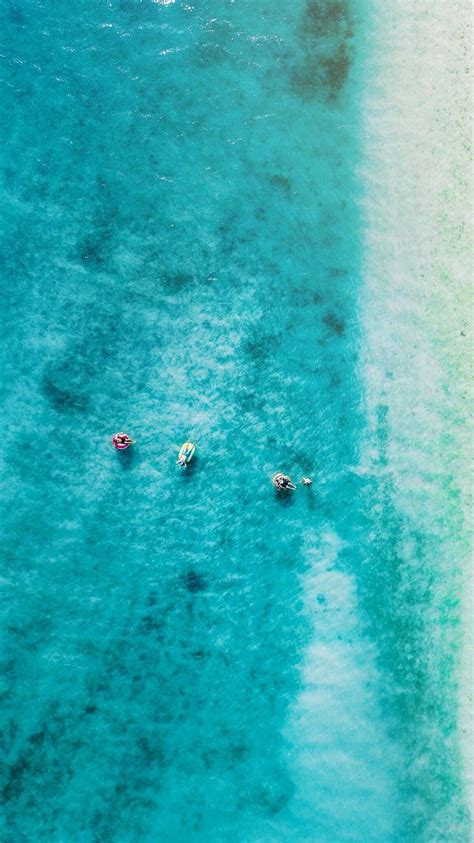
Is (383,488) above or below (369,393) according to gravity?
below

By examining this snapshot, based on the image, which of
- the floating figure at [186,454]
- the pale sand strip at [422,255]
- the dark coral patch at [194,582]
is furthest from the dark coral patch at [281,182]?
the dark coral patch at [194,582]

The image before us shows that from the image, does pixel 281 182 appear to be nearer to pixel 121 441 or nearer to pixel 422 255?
pixel 422 255

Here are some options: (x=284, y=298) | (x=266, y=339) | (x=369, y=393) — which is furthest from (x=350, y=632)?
(x=284, y=298)

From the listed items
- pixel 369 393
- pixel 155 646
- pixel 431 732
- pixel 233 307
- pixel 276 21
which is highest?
pixel 276 21

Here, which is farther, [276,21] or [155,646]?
[276,21]

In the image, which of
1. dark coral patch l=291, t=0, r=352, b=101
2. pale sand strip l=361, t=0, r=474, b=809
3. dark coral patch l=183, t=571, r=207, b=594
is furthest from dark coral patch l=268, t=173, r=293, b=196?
dark coral patch l=183, t=571, r=207, b=594

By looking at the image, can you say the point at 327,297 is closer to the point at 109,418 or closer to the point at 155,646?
the point at 109,418
